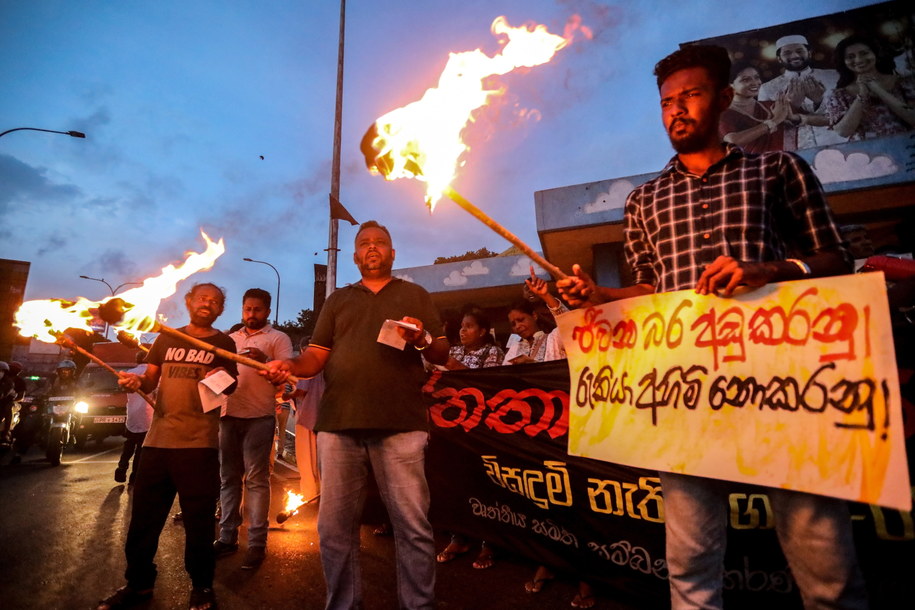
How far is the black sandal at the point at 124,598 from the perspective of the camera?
3.25 meters

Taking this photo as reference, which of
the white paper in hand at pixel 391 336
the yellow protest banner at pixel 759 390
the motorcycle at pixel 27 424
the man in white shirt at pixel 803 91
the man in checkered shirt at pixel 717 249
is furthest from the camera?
the man in white shirt at pixel 803 91

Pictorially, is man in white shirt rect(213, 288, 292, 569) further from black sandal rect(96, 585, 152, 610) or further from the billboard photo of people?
the billboard photo of people

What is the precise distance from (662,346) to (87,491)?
8465 mm

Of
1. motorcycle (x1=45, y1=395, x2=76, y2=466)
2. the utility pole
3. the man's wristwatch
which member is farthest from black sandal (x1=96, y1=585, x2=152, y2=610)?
motorcycle (x1=45, y1=395, x2=76, y2=466)

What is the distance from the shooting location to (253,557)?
411 cm

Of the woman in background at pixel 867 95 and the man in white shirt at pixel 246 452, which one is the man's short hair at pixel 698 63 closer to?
the man in white shirt at pixel 246 452

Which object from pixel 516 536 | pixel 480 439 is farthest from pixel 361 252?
pixel 516 536

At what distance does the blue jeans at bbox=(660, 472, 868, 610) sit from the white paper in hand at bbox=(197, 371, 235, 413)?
3001 mm

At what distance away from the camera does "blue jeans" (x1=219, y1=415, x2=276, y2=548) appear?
4516 mm

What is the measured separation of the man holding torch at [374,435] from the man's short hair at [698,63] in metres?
1.73

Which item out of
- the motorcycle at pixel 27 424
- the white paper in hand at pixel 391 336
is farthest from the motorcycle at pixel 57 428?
the white paper in hand at pixel 391 336

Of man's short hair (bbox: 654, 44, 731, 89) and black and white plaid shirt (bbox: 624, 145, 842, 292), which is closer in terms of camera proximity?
black and white plaid shirt (bbox: 624, 145, 842, 292)

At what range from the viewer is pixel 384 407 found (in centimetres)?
277

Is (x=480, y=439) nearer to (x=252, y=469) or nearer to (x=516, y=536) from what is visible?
(x=516, y=536)
